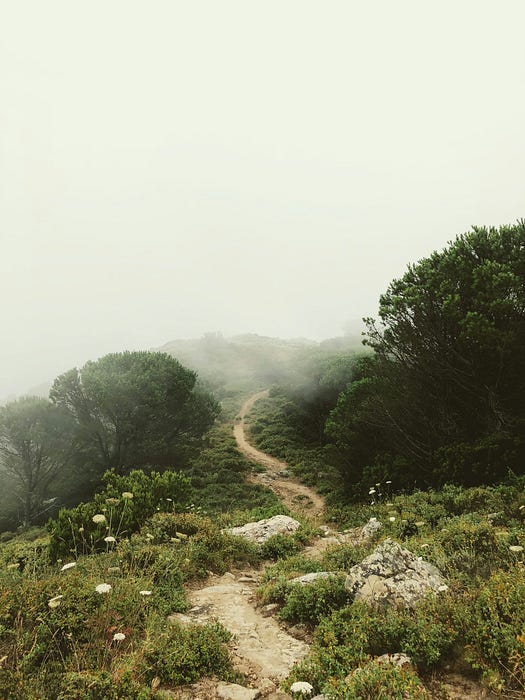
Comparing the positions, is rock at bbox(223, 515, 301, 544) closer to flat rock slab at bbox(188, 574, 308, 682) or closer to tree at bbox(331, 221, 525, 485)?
flat rock slab at bbox(188, 574, 308, 682)

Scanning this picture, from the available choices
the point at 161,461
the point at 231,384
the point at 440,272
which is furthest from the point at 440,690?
the point at 231,384

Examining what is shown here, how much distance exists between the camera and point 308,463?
92.5 feet

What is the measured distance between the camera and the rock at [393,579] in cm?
523

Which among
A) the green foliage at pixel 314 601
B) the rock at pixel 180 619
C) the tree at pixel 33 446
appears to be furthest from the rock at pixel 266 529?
the tree at pixel 33 446

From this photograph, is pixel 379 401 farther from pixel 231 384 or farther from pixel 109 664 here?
pixel 231 384

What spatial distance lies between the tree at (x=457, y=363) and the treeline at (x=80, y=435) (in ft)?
49.3

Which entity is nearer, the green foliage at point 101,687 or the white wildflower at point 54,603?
the green foliage at point 101,687

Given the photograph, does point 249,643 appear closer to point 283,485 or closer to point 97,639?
point 97,639

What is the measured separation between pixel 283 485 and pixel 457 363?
14902 mm

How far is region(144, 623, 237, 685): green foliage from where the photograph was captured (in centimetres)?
421

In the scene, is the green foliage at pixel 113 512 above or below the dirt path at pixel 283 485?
above

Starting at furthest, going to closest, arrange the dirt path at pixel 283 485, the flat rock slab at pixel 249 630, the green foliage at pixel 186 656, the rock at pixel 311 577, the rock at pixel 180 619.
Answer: the dirt path at pixel 283 485
the rock at pixel 311 577
the rock at pixel 180 619
the flat rock slab at pixel 249 630
the green foliage at pixel 186 656

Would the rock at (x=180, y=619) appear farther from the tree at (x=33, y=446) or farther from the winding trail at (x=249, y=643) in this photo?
the tree at (x=33, y=446)

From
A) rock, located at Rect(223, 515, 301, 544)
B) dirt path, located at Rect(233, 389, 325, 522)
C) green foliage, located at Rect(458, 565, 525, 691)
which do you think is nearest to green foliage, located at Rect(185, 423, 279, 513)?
dirt path, located at Rect(233, 389, 325, 522)
